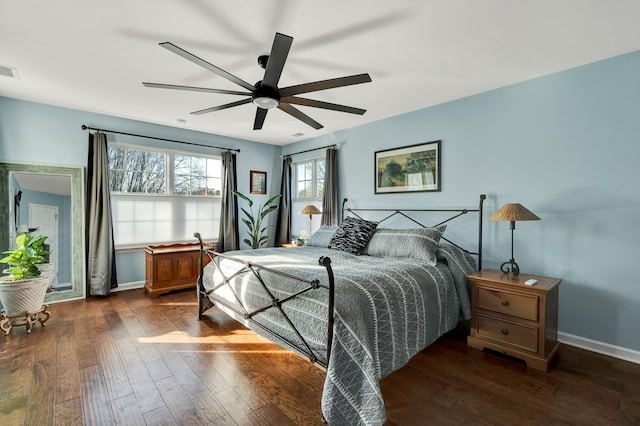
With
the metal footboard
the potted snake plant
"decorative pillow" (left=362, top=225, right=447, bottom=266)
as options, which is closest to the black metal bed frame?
the metal footboard

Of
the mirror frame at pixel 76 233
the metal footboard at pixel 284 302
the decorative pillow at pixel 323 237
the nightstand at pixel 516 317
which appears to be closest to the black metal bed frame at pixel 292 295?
the metal footboard at pixel 284 302

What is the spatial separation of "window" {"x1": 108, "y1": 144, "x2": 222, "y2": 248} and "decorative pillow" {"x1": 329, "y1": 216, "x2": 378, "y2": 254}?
2.66 metres

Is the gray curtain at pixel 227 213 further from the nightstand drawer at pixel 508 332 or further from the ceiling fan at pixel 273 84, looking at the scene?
the nightstand drawer at pixel 508 332

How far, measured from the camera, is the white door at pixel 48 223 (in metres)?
3.81

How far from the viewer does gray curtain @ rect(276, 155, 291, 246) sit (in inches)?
224

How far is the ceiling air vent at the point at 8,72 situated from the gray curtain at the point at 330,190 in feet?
12.0

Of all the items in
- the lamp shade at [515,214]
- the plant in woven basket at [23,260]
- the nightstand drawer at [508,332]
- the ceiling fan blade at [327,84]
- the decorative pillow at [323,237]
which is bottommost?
the nightstand drawer at [508,332]

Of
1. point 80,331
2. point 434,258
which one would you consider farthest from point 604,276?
point 80,331

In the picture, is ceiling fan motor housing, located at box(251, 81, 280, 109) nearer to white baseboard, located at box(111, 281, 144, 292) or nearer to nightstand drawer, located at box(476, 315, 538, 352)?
nightstand drawer, located at box(476, 315, 538, 352)

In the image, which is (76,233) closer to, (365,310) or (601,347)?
(365,310)

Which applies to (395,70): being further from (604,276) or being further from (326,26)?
(604,276)

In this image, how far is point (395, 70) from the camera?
9.18 feet

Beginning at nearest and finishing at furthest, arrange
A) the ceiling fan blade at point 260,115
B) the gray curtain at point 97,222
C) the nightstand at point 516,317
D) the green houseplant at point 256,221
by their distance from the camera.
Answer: the nightstand at point 516,317
the ceiling fan blade at point 260,115
the gray curtain at point 97,222
the green houseplant at point 256,221

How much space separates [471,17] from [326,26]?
97 cm
